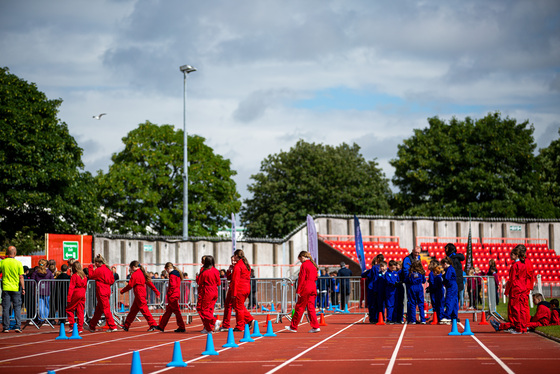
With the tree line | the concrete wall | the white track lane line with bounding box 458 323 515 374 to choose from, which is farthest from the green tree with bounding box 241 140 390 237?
the white track lane line with bounding box 458 323 515 374

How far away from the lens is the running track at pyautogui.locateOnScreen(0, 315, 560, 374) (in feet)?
37.8

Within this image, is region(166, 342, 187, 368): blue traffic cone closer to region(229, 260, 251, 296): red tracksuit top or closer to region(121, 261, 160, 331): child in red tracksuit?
region(229, 260, 251, 296): red tracksuit top

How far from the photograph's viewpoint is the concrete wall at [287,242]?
39062 mm

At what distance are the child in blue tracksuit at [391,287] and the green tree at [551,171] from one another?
42.8m

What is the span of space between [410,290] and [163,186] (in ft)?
126

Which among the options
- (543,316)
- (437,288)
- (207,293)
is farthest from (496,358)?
(437,288)

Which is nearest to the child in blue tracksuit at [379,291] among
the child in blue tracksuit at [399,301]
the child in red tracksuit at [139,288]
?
the child in blue tracksuit at [399,301]

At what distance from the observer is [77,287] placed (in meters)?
19.2

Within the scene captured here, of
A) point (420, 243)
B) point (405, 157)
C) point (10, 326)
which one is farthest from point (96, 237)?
point (405, 157)

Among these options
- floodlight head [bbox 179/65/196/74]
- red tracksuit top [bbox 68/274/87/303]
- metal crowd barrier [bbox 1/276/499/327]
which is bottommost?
metal crowd barrier [bbox 1/276/499/327]

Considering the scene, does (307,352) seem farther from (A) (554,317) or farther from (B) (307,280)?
(A) (554,317)

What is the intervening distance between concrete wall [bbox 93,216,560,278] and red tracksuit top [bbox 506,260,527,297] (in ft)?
71.1

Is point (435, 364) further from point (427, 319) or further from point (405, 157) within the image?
point (405, 157)

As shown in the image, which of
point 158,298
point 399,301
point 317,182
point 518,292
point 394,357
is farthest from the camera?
point 317,182
